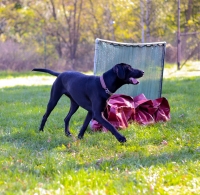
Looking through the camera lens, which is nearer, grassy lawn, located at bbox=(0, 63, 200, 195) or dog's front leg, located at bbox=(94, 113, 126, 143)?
grassy lawn, located at bbox=(0, 63, 200, 195)

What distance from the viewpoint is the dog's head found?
5.80 meters

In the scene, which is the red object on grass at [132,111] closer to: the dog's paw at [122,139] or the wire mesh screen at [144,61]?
the wire mesh screen at [144,61]

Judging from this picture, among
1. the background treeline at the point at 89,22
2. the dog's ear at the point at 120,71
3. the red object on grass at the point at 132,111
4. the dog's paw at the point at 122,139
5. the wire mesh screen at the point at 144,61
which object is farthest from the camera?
the background treeline at the point at 89,22

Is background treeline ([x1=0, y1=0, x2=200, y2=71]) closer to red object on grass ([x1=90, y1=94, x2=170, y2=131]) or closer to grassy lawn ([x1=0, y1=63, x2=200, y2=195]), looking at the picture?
red object on grass ([x1=90, y1=94, x2=170, y2=131])

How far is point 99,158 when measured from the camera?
511cm

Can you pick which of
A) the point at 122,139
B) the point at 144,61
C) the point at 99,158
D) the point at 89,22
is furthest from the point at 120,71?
the point at 89,22

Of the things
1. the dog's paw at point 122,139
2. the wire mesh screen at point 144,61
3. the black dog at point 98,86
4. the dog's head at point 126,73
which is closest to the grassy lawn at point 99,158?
the dog's paw at point 122,139

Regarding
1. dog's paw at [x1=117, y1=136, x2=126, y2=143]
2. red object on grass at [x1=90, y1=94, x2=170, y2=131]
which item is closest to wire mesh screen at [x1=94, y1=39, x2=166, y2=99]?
red object on grass at [x1=90, y1=94, x2=170, y2=131]

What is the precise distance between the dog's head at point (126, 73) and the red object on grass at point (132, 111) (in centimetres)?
99

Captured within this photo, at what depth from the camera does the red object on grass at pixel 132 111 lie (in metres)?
6.82

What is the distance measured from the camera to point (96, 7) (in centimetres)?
3142

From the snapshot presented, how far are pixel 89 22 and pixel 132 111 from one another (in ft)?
82.2

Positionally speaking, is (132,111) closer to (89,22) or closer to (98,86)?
(98,86)

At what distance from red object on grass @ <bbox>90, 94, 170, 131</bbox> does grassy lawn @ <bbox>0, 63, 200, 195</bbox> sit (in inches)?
7.7
